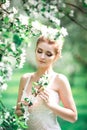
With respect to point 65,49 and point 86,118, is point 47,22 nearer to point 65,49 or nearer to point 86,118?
point 65,49

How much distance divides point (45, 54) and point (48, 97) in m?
0.28

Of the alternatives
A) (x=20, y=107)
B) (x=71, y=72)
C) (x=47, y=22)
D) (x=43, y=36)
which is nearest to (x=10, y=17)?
(x=43, y=36)

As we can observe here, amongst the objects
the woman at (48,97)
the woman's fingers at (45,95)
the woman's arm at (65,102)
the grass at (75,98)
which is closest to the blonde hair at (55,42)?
the woman at (48,97)

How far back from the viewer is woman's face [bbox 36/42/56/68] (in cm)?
273

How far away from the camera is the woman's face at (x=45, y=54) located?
2.73 meters

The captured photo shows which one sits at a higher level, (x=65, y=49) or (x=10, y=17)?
(x=10, y=17)

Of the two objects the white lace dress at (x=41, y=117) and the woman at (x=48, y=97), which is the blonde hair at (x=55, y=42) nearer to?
the woman at (x=48, y=97)

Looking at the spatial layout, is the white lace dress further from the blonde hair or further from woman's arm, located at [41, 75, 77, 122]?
the blonde hair

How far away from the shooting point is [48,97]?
103 inches

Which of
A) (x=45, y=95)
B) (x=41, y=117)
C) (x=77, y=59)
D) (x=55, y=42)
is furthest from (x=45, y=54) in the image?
(x=77, y=59)

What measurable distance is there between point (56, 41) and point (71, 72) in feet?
4.33

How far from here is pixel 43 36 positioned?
2740 millimetres

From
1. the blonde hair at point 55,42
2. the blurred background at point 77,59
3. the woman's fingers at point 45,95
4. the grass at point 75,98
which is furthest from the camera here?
the blurred background at point 77,59

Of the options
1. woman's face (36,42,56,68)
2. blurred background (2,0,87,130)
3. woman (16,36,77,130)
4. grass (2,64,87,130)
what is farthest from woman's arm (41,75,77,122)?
blurred background (2,0,87,130)
